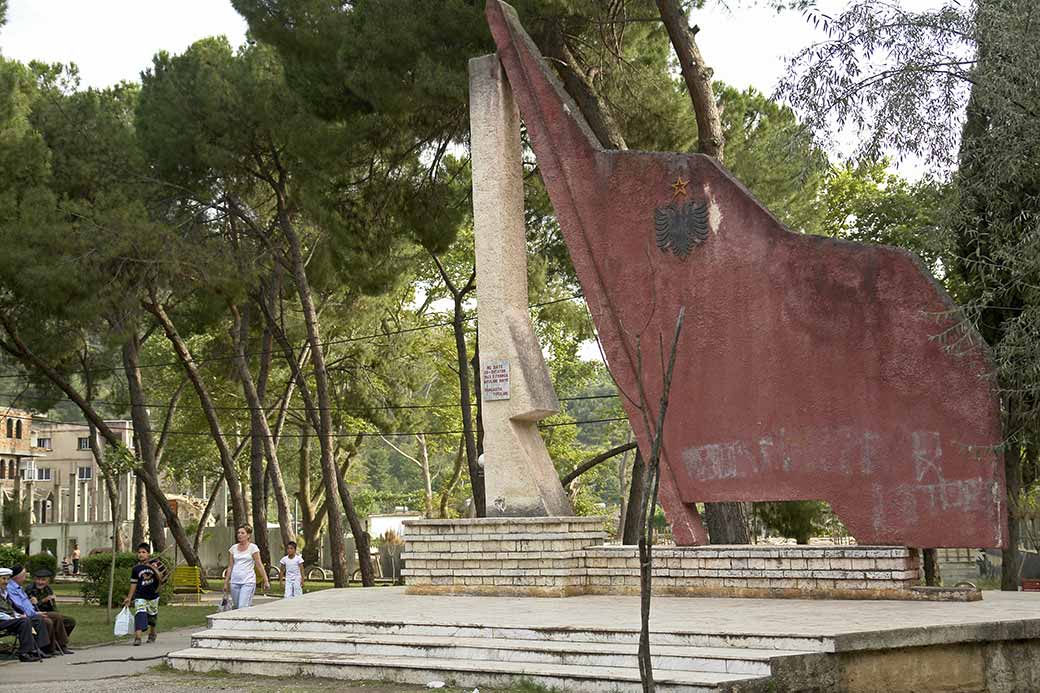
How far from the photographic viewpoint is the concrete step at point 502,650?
7.60m

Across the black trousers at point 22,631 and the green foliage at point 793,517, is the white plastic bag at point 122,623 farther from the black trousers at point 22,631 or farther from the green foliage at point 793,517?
the green foliage at point 793,517

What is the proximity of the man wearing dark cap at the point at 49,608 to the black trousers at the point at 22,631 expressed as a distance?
39 centimetres

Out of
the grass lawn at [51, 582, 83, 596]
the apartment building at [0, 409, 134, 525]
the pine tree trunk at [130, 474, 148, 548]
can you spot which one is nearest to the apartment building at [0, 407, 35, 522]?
the apartment building at [0, 409, 134, 525]

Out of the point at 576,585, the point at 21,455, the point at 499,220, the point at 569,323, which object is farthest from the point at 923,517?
the point at 21,455

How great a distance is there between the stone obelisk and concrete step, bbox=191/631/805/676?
3159 mm

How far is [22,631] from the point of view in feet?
38.4

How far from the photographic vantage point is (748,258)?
36.4 ft

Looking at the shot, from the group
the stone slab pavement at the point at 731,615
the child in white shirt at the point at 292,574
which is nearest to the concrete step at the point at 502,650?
the stone slab pavement at the point at 731,615

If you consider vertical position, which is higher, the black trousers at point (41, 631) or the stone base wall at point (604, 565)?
the stone base wall at point (604, 565)

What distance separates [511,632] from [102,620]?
10724 mm

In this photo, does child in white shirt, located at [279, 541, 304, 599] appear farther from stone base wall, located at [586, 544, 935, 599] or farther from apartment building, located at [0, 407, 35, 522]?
apartment building, located at [0, 407, 35, 522]

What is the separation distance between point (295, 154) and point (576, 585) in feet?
36.9

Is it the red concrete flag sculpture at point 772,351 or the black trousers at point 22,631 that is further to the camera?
the black trousers at point 22,631

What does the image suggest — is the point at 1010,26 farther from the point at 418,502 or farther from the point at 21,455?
the point at 21,455
